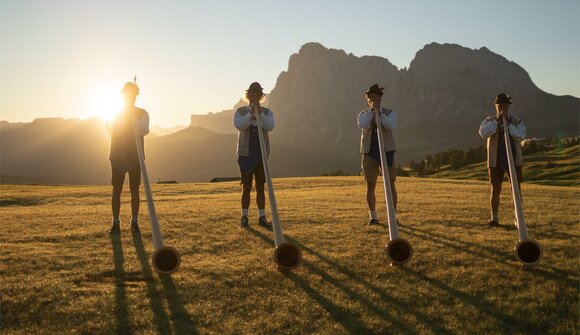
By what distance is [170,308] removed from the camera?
16.5ft

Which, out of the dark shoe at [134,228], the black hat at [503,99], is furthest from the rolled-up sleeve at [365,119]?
the dark shoe at [134,228]

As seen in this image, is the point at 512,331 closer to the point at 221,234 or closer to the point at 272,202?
the point at 272,202

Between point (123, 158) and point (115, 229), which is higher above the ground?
point (123, 158)

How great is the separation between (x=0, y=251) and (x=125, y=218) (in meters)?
4.92

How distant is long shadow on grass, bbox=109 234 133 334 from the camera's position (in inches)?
179

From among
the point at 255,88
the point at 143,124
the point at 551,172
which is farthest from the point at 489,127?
the point at 551,172

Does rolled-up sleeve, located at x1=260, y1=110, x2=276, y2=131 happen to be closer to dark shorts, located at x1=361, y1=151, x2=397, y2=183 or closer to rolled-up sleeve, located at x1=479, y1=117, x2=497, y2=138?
dark shorts, located at x1=361, y1=151, x2=397, y2=183

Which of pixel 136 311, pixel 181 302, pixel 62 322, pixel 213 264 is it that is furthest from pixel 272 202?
pixel 62 322

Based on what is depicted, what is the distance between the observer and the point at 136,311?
16.1 feet

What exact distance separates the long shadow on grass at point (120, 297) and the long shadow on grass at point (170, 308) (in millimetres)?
278

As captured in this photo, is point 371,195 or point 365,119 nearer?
point 365,119

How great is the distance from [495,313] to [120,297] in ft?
14.0

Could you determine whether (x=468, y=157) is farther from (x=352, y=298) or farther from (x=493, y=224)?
(x=352, y=298)

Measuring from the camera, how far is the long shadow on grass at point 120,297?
15.0 ft
